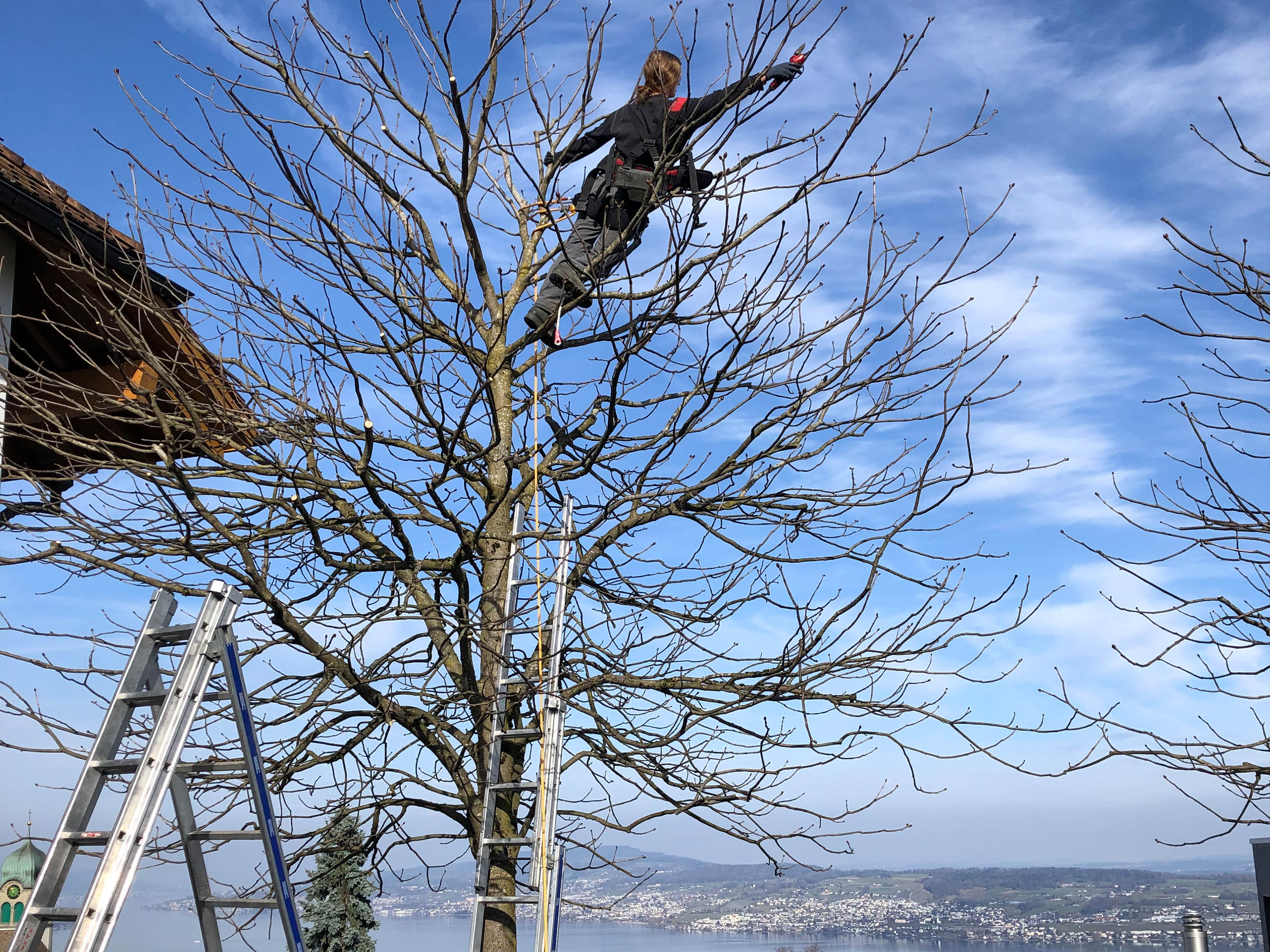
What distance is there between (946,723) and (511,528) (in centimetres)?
247

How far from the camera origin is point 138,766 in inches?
126

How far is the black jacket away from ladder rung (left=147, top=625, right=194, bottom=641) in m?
2.63

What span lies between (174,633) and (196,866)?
88cm

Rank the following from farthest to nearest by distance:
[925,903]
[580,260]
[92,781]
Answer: [925,903], [580,260], [92,781]

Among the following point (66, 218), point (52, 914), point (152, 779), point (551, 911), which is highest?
point (66, 218)

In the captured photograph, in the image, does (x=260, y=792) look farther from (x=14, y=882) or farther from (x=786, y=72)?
(x=14, y=882)

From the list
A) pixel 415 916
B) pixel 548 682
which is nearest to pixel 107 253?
pixel 548 682

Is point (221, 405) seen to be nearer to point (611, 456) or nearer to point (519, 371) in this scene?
point (519, 371)

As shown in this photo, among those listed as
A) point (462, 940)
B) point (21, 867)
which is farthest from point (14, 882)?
point (462, 940)

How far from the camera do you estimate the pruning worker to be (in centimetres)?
465

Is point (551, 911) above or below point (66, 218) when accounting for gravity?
below

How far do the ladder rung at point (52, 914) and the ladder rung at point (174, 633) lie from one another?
0.88 meters

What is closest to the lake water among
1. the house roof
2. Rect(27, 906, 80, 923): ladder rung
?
Rect(27, 906, 80, 923): ladder rung

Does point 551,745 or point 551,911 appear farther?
point 551,745
